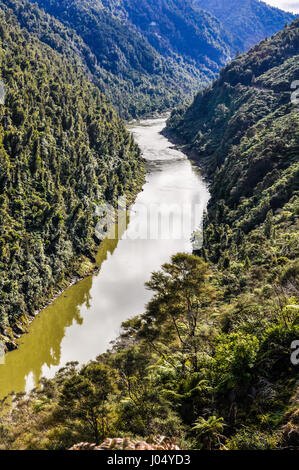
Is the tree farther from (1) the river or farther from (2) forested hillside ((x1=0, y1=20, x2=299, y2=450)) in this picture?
(1) the river

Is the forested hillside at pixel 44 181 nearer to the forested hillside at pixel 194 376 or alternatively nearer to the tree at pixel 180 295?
the forested hillside at pixel 194 376

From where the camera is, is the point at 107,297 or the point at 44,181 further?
the point at 44,181

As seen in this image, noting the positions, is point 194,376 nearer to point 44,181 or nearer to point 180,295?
point 180,295

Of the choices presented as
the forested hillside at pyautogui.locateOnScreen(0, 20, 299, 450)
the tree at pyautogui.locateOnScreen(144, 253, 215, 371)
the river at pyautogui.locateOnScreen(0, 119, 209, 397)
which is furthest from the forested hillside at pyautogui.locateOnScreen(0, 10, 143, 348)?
the tree at pyautogui.locateOnScreen(144, 253, 215, 371)

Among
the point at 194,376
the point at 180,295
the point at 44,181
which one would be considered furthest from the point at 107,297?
the point at 194,376

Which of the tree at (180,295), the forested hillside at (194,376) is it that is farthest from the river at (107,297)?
the tree at (180,295)
